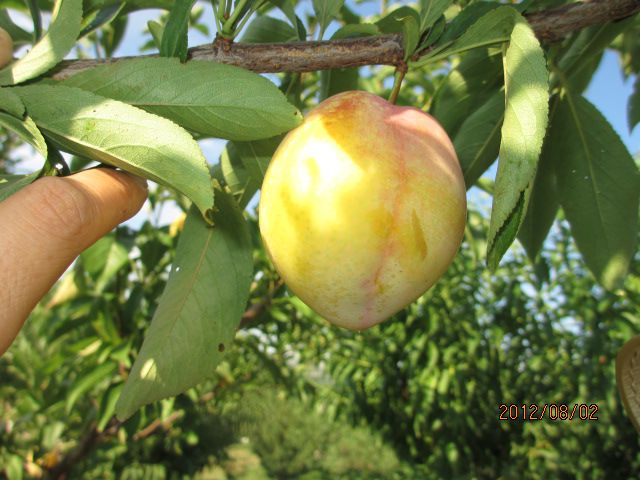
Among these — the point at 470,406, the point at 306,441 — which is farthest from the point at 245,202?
the point at 306,441

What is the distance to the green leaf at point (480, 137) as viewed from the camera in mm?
864

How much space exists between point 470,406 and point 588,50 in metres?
2.53

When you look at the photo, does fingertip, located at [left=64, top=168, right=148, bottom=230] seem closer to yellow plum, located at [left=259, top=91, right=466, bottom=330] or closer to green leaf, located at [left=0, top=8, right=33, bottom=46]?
yellow plum, located at [left=259, top=91, right=466, bottom=330]

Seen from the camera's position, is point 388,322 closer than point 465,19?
No

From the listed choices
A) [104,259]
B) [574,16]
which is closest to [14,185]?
[574,16]

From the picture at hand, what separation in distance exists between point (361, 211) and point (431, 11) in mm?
284

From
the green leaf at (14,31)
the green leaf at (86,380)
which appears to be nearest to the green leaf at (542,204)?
the green leaf at (14,31)

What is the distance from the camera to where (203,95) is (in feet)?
1.82

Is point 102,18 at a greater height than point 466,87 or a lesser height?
greater

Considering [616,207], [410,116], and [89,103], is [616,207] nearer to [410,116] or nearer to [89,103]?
[410,116]

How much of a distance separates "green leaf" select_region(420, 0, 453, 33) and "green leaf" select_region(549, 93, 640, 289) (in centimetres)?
36

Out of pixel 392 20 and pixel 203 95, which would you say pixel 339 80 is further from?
pixel 203 95

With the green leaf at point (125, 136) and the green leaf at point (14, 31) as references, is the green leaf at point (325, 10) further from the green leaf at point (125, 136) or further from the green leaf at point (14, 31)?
the green leaf at point (14, 31)

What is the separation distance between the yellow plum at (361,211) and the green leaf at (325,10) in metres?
0.20
